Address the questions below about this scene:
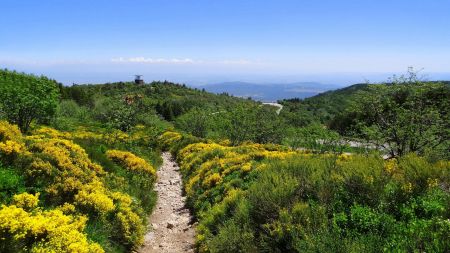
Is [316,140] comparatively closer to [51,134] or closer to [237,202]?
[51,134]

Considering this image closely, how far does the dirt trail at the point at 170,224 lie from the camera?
1169cm

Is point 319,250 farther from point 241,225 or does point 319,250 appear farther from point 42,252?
point 42,252

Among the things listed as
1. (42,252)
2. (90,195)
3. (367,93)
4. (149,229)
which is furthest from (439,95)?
(42,252)

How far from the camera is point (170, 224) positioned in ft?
44.0

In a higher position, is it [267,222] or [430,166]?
[430,166]

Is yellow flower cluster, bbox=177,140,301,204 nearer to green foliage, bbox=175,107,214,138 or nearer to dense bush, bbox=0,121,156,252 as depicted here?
dense bush, bbox=0,121,156,252

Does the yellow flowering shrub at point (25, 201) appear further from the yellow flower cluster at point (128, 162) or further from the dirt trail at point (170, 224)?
the yellow flower cluster at point (128, 162)

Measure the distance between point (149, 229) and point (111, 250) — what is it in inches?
136

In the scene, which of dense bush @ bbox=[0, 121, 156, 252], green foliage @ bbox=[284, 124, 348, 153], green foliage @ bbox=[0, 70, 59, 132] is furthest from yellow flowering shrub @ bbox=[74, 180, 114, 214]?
green foliage @ bbox=[284, 124, 348, 153]

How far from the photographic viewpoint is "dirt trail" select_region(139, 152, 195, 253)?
1169cm

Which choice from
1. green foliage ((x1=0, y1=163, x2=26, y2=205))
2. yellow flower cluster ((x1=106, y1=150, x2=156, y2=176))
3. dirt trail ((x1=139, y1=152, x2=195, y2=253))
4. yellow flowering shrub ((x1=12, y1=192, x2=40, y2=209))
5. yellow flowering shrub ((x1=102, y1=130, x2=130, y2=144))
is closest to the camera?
yellow flowering shrub ((x1=12, y1=192, x2=40, y2=209))

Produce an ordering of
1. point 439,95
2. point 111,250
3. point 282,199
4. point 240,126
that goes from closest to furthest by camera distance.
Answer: point 111,250
point 282,199
point 439,95
point 240,126

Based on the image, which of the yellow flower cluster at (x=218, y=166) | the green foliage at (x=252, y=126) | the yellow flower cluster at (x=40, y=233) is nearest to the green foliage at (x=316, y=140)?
the green foliage at (x=252, y=126)

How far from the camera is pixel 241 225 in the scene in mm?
10469
